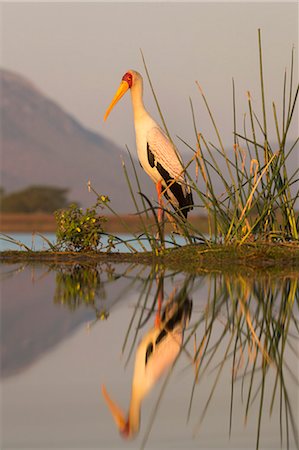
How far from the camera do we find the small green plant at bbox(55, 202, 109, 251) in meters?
8.19

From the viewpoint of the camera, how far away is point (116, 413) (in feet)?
7.79

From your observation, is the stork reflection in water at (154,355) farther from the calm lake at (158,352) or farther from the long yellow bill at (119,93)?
the long yellow bill at (119,93)

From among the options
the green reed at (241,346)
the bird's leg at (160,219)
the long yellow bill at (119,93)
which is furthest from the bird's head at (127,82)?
the green reed at (241,346)

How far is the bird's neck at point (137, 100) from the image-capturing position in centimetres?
919

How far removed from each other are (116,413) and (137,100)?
7.14 meters

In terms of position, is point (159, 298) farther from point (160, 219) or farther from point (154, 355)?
point (160, 219)

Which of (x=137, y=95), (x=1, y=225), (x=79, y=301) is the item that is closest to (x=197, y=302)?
(x=79, y=301)

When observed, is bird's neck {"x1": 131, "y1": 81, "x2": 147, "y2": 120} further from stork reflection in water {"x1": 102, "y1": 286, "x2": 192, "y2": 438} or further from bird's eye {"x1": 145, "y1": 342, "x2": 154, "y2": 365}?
bird's eye {"x1": 145, "y1": 342, "x2": 154, "y2": 365}

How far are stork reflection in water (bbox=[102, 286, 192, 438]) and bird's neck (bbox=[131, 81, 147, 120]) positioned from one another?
14.9 ft

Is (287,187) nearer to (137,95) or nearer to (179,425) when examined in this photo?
(137,95)

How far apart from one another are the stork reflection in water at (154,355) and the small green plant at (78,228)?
3369mm

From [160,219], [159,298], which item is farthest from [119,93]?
[159,298]

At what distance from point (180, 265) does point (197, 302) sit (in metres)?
2.38

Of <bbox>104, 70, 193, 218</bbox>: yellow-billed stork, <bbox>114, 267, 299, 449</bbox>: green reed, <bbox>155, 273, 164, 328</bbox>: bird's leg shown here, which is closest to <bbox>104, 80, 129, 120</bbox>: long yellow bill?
<bbox>104, 70, 193, 218</bbox>: yellow-billed stork
